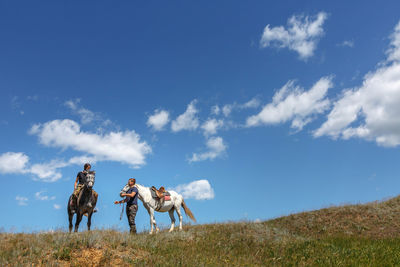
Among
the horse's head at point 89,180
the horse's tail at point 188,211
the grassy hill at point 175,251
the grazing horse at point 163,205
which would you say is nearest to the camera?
the grassy hill at point 175,251

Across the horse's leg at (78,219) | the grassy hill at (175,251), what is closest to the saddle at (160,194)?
the grassy hill at (175,251)

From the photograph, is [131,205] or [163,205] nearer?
[131,205]

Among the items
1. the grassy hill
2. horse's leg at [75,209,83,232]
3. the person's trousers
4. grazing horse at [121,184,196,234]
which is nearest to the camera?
the grassy hill

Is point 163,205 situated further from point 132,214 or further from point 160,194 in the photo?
point 132,214

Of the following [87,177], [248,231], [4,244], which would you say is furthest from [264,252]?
[4,244]

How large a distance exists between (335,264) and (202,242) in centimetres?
499

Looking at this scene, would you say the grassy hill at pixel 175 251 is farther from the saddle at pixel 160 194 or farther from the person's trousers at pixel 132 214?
the saddle at pixel 160 194

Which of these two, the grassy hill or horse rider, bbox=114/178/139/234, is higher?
horse rider, bbox=114/178/139/234

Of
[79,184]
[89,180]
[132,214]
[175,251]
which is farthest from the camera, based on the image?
[79,184]

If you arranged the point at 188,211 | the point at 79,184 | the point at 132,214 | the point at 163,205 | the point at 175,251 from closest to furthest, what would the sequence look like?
1. the point at 175,251
2. the point at 132,214
3. the point at 79,184
4. the point at 163,205
5. the point at 188,211

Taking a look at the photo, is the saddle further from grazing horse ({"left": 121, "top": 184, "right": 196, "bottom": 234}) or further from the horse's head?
the horse's head

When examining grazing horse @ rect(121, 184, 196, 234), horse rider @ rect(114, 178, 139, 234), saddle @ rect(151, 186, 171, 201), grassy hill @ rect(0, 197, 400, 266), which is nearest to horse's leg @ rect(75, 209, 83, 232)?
horse rider @ rect(114, 178, 139, 234)

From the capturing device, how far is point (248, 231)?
55.2 ft

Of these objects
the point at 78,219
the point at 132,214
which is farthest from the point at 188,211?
the point at 78,219
